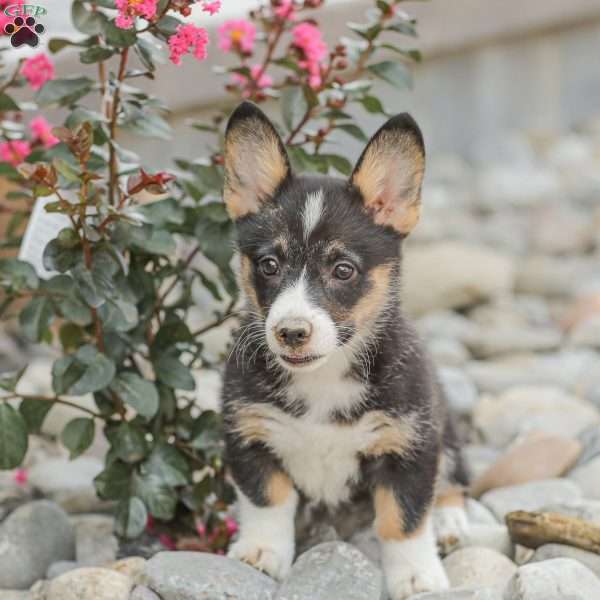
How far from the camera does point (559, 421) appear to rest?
5.21 meters

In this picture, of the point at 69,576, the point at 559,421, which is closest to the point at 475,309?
the point at 559,421

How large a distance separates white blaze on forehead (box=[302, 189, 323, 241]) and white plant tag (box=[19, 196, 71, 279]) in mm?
887

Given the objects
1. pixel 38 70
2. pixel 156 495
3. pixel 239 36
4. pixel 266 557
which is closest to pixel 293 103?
pixel 239 36

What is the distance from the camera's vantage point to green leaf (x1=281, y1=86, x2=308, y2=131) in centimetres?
393

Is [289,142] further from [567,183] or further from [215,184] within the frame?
[567,183]

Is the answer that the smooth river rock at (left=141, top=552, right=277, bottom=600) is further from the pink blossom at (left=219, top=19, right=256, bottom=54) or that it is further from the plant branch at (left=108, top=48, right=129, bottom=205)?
the pink blossom at (left=219, top=19, right=256, bottom=54)

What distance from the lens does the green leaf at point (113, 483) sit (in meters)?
3.81

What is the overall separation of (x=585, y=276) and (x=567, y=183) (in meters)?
2.12

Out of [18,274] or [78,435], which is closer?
[18,274]

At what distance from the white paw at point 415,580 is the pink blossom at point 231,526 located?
662 mm

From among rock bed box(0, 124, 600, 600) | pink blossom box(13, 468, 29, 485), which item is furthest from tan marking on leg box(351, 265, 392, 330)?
pink blossom box(13, 468, 29, 485)

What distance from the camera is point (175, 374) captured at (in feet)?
12.6

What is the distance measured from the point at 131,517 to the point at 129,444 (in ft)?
0.83

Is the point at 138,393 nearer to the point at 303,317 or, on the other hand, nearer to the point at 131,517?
the point at 131,517
